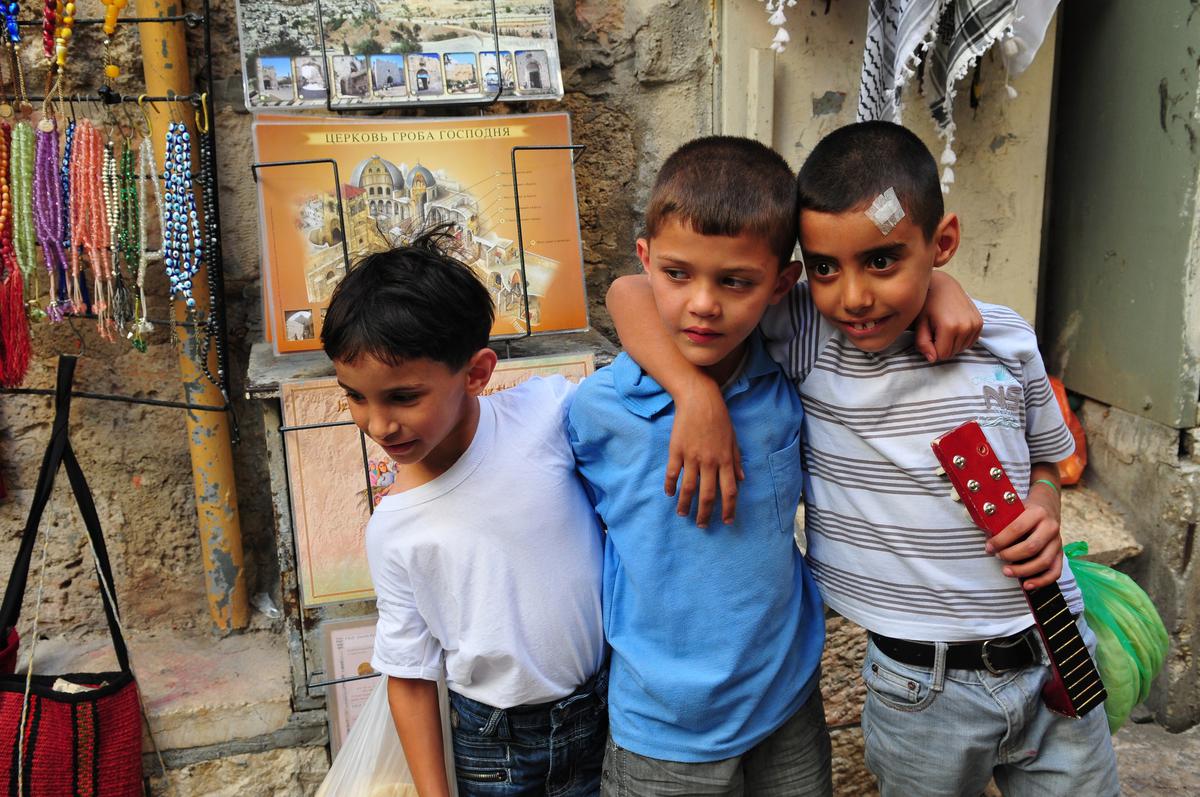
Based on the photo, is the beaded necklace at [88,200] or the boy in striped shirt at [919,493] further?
the beaded necklace at [88,200]

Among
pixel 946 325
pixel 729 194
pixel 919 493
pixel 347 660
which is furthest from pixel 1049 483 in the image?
pixel 347 660

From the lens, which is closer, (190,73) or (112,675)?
(112,675)

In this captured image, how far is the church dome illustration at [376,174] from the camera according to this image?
2.01 metres

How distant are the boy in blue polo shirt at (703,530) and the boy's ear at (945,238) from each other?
0.65 feet

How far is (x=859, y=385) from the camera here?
1.33 metres

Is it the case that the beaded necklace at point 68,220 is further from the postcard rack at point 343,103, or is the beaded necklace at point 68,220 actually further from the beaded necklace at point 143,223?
the postcard rack at point 343,103

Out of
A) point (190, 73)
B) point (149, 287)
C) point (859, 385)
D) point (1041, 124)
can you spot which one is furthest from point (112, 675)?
point (1041, 124)

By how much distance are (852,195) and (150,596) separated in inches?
82.7

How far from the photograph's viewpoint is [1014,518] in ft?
4.16

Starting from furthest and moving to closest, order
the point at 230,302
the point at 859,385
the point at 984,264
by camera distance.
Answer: the point at 984,264, the point at 230,302, the point at 859,385

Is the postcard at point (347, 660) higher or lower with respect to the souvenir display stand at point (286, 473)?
lower

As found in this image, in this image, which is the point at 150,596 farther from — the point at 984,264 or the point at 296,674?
the point at 984,264

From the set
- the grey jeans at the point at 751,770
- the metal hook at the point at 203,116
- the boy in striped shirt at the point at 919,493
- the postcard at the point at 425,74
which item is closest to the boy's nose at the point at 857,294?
the boy in striped shirt at the point at 919,493

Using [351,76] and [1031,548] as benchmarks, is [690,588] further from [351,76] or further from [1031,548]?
[351,76]
